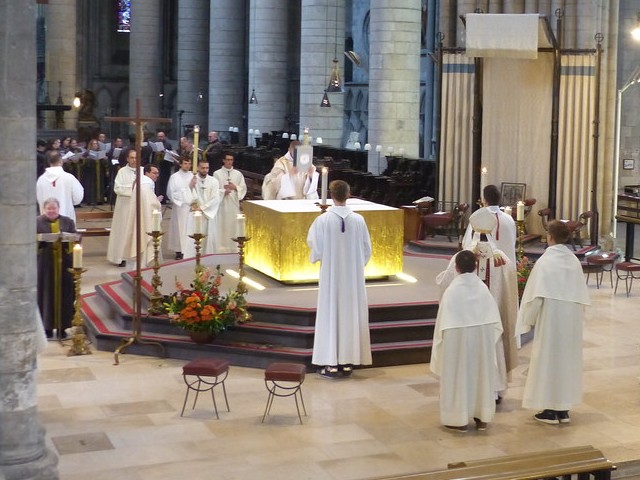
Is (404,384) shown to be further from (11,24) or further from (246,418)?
(11,24)

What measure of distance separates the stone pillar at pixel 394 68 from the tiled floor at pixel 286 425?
42.5 feet

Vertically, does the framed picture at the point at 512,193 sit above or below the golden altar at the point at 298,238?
above

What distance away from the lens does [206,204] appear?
54.6 feet

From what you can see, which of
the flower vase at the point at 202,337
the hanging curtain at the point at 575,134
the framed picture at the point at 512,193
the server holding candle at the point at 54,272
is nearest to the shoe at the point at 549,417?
the flower vase at the point at 202,337

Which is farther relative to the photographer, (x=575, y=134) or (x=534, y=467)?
(x=575, y=134)

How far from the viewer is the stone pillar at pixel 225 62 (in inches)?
1433

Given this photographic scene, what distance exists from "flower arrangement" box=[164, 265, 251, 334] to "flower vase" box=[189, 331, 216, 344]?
0.07m

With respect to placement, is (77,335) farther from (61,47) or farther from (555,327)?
(61,47)

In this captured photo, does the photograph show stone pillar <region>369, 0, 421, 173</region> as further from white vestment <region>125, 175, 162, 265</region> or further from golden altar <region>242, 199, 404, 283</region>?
golden altar <region>242, 199, 404, 283</region>

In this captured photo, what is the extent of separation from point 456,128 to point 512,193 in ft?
4.33

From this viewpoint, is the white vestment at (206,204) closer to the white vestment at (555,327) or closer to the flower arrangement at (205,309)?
the flower arrangement at (205,309)

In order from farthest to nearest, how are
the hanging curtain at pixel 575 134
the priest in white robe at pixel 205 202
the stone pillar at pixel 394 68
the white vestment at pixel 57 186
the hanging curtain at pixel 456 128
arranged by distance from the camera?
the stone pillar at pixel 394 68
the hanging curtain at pixel 456 128
the hanging curtain at pixel 575 134
the priest in white robe at pixel 205 202
the white vestment at pixel 57 186

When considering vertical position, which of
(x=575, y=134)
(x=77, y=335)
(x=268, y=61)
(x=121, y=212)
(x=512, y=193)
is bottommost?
(x=77, y=335)

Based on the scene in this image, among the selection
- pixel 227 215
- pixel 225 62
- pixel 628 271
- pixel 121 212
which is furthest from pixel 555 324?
pixel 225 62
